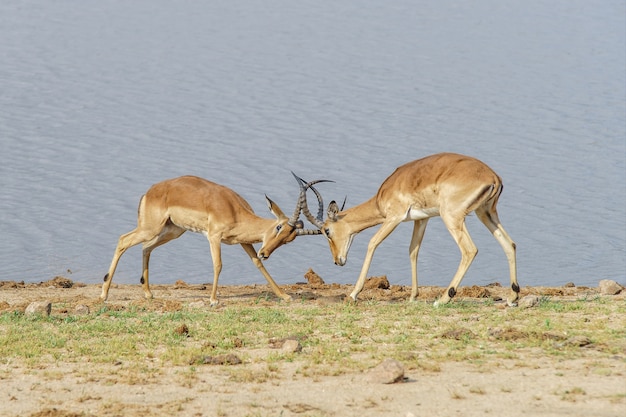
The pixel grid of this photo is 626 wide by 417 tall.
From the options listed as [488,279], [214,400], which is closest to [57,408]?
[214,400]

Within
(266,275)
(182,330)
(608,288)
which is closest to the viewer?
(182,330)

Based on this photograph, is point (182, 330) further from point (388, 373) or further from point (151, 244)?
point (151, 244)

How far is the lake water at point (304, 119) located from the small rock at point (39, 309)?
173 inches

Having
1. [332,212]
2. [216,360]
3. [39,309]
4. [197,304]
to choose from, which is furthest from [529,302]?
[39,309]

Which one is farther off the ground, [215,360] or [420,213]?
[420,213]

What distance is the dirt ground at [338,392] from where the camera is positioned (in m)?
8.02

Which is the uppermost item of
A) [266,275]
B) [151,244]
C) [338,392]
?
[338,392]

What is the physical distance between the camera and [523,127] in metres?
26.7

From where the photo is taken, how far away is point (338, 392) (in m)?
8.45

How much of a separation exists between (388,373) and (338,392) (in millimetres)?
400

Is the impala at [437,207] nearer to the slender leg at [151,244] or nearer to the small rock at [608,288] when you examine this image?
the small rock at [608,288]

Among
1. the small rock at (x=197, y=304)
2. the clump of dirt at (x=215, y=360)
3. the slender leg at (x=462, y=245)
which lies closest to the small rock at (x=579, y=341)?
the clump of dirt at (x=215, y=360)

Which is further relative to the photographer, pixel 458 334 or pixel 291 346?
pixel 458 334

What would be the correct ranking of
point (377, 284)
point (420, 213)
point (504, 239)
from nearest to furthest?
point (504, 239), point (420, 213), point (377, 284)
